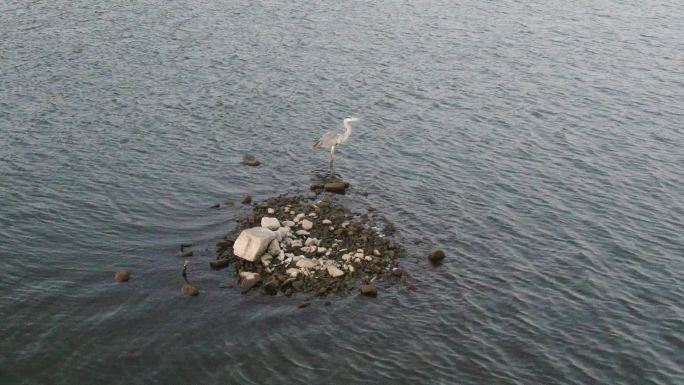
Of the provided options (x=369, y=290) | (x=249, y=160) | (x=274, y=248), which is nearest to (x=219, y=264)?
(x=274, y=248)

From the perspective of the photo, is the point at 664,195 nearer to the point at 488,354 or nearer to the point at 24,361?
the point at 488,354

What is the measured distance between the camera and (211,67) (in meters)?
52.5

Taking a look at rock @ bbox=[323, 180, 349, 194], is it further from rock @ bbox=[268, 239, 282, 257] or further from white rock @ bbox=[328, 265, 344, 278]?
white rock @ bbox=[328, 265, 344, 278]

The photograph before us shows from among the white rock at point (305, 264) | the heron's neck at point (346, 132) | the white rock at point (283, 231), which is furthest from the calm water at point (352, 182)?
the white rock at point (283, 231)

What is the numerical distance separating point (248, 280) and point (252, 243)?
5.96 ft

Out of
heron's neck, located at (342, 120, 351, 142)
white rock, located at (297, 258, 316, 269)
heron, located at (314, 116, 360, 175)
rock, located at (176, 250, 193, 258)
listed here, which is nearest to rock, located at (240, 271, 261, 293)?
white rock, located at (297, 258, 316, 269)

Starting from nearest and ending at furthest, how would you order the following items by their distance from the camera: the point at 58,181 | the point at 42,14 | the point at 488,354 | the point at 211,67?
the point at 488,354
the point at 58,181
the point at 211,67
the point at 42,14

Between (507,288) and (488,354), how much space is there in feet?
15.9

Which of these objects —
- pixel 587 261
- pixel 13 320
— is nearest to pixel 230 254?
pixel 13 320

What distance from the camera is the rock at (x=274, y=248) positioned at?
98.3 ft

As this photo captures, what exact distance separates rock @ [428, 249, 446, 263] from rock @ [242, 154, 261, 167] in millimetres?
12451

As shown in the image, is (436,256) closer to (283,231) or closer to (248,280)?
(283,231)

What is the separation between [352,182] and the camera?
38.6 meters

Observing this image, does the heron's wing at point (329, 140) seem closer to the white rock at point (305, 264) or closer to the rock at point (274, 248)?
the rock at point (274, 248)
